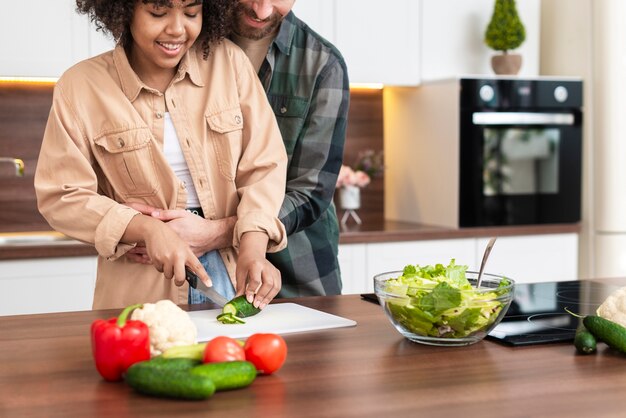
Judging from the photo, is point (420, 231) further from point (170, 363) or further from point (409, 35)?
point (170, 363)

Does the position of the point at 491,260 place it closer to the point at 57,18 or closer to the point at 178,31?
the point at 57,18

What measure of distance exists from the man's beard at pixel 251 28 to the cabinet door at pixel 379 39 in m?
1.37

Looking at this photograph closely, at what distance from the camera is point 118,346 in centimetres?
118

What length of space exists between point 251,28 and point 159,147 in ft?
1.27

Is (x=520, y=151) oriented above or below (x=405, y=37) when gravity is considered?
below

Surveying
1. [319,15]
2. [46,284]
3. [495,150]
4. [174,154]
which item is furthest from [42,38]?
[495,150]

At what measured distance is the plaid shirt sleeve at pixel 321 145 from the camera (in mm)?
2096

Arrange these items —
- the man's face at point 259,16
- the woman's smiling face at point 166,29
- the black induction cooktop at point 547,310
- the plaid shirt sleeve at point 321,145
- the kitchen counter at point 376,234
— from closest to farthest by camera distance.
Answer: the black induction cooktop at point 547,310, the woman's smiling face at point 166,29, the man's face at point 259,16, the plaid shirt sleeve at point 321,145, the kitchen counter at point 376,234

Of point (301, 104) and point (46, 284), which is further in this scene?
point (46, 284)

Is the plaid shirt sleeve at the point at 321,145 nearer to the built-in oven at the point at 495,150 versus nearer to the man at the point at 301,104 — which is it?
the man at the point at 301,104

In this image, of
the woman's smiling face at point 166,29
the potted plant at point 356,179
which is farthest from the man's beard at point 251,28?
the potted plant at point 356,179

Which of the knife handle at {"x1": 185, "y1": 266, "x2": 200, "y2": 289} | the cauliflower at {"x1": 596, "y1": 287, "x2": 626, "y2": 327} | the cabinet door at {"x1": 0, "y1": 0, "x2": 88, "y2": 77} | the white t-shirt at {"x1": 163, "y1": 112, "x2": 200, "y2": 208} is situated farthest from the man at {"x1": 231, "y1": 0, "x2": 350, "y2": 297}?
the cabinet door at {"x1": 0, "y1": 0, "x2": 88, "y2": 77}

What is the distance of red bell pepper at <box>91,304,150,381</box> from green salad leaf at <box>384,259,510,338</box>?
39cm

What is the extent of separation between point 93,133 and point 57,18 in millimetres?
1425
